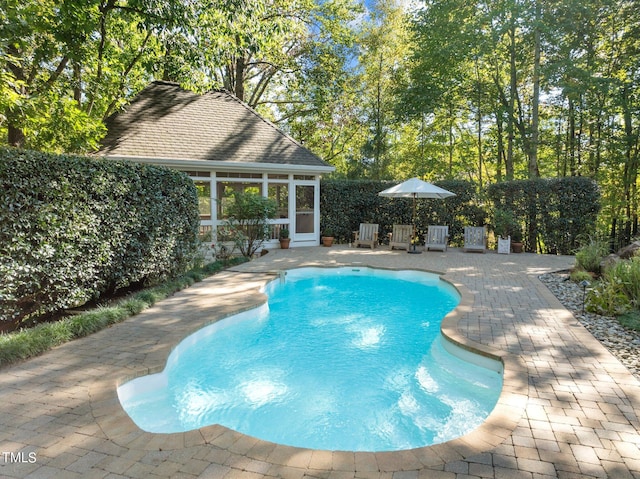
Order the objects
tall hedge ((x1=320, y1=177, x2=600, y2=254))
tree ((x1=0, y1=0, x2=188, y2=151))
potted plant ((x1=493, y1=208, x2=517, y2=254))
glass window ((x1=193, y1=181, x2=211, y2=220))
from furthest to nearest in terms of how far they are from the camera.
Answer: potted plant ((x1=493, y1=208, x2=517, y2=254)), tall hedge ((x1=320, y1=177, x2=600, y2=254)), glass window ((x1=193, y1=181, x2=211, y2=220)), tree ((x1=0, y1=0, x2=188, y2=151))

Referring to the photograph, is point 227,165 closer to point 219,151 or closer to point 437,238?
point 219,151

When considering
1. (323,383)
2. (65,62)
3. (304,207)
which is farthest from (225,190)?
(323,383)

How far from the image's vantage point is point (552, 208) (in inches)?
492

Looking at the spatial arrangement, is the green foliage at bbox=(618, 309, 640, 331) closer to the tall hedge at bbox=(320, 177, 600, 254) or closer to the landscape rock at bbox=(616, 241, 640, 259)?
the landscape rock at bbox=(616, 241, 640, 259)

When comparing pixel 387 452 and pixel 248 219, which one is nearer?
pixel 387 452

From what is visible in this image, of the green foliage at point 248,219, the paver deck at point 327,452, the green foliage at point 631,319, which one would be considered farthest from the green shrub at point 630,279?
the green foliage at point 248,219

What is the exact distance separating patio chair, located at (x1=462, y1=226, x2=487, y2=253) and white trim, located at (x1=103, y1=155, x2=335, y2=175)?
5536mm

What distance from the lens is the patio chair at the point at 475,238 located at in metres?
12.8

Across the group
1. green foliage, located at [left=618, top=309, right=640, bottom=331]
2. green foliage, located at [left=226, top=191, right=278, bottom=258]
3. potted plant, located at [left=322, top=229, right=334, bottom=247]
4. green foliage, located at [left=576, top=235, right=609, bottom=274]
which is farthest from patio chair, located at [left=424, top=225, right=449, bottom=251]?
green foliage, located at [left=618, top=309, right=640, bottom=331]

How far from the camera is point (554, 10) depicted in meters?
A: 13.3

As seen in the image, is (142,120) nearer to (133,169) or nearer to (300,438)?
(133,169)

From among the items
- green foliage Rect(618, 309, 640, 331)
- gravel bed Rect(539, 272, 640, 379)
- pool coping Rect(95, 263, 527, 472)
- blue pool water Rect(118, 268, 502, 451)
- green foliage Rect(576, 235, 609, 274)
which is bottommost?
blue pool water Rect(118, 268, 502, 451)

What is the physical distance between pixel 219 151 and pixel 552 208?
453 inches

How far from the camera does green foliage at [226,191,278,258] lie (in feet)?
35.7
